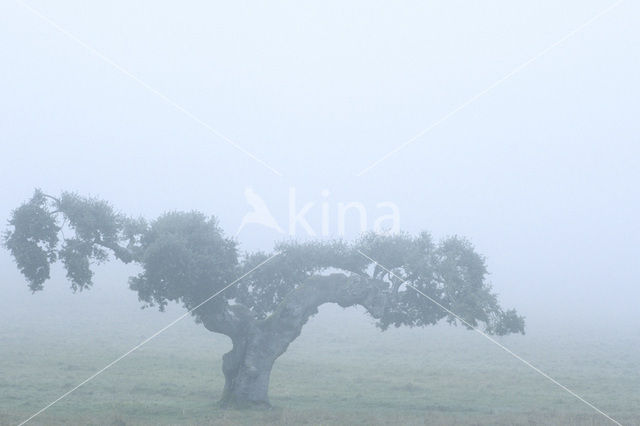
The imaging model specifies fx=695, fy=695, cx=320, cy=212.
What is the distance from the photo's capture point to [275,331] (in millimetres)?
31500

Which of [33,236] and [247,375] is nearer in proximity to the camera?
[33,236]

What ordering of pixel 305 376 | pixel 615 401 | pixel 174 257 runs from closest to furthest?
pixel 174 257
pixel 615 401
pixel 305 376

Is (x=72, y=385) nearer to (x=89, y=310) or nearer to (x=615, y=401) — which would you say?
(x=615, y=401)

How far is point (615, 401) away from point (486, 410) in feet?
25.2

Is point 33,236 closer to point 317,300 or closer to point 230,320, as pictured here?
point 230,320

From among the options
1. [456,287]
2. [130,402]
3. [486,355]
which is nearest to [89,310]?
[486,355]

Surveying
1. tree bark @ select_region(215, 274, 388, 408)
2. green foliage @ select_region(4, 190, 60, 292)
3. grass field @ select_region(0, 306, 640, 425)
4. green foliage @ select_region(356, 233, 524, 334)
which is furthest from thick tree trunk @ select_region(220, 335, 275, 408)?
green foliage @ select_region(4, 190, 60, 292)

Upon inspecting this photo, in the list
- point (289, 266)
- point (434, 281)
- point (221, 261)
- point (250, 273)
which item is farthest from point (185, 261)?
point (434, 281)

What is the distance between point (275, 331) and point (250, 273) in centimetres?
345

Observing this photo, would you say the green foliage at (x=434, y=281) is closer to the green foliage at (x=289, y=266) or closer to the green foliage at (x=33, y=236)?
the green foliage at (x=289, y=266)

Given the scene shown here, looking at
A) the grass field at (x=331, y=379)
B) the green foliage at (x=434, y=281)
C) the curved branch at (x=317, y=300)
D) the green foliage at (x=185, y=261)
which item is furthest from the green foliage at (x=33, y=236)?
the green foliage at (x=434, y=281)

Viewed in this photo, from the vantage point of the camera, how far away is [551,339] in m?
83.7

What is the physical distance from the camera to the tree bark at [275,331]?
30.8 m

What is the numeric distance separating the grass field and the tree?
3.63m
